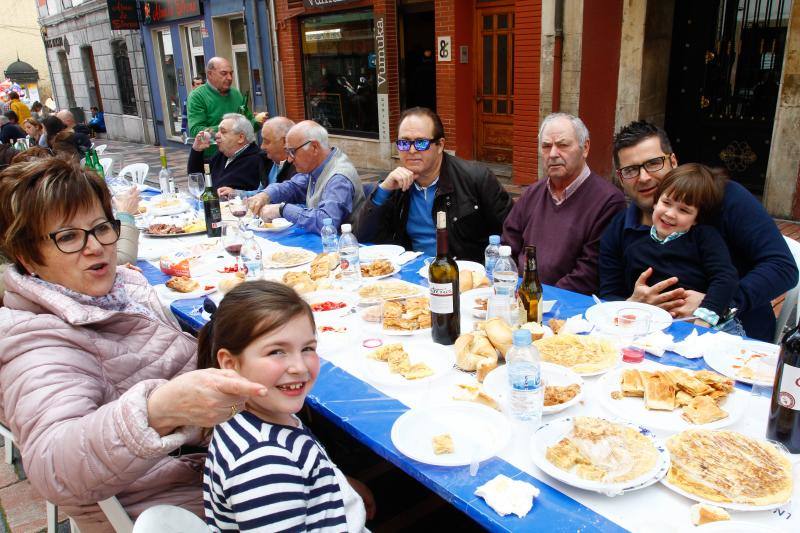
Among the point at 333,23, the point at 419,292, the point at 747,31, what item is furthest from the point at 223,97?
the point at 747,31

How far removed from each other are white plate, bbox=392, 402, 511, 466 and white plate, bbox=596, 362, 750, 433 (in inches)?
14.3

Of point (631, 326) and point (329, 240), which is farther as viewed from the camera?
point (329, 240)

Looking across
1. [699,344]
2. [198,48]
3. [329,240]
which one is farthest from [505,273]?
[198,48]

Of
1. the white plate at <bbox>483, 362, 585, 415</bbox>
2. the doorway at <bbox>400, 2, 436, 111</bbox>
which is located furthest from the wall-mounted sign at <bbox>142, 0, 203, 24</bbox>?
the white plate at <bbox>483, 362, 585, 415</bbox>

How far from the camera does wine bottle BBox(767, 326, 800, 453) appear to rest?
1488mm

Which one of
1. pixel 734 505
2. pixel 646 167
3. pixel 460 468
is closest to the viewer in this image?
pixel 734 505

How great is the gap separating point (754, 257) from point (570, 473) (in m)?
1.83

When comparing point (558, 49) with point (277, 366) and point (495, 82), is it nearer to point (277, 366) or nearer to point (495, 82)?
point (495, 82)

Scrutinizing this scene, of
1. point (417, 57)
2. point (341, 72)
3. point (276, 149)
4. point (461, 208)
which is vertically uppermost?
point (417, 57)

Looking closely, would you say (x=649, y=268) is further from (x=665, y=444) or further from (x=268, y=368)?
(x=268, y=368)

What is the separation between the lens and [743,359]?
6.85ft

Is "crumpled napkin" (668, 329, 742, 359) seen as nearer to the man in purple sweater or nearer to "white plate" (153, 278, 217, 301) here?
the man in purple sweater

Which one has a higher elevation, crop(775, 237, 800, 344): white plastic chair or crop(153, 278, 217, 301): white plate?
crop(153, 278, 217, 301): white plate

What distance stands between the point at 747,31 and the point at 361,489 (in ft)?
23.7
